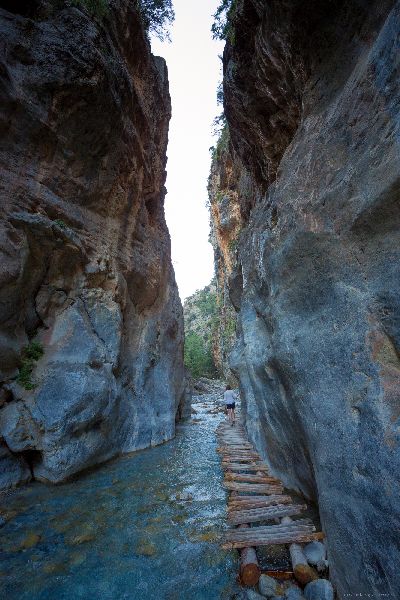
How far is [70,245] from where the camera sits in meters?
8.71

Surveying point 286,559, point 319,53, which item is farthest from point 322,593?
point 319,53

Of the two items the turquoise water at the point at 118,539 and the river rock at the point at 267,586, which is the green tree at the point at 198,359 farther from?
the river rock at the point at 267,586

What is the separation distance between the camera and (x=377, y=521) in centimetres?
267

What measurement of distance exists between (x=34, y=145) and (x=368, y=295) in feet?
31.5

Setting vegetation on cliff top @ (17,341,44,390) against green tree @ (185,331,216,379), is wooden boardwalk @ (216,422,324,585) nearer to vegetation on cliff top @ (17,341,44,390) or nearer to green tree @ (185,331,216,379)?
vegetation on cliff top @ (17,341,44,390)

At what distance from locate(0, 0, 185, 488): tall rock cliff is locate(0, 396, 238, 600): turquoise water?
1.29 meters

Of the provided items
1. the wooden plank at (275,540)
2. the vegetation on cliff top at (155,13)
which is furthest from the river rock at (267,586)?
the vegetation on cliff top at (155,13)

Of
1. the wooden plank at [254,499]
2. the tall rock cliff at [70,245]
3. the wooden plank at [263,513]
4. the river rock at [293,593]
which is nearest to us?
the river rock at [293,593]

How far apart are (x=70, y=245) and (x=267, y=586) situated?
28.8 ft

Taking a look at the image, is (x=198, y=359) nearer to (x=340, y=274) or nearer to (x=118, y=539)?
(x=118, y=539)

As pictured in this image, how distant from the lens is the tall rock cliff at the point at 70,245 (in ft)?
24.1

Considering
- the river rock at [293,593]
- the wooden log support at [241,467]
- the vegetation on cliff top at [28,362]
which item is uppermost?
the vegetation on cliff top at [28,362]

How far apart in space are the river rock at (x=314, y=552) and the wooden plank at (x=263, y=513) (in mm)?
823

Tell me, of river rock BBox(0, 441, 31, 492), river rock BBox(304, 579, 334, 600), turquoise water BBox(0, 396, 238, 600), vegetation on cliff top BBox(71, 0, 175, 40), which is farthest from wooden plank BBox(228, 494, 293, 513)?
vegetation on cliff top BBox(71, 0, 175, 40)
